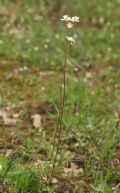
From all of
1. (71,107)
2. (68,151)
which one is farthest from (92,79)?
(68,151)

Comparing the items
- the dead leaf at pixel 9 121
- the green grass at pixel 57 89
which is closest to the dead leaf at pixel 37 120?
the green grass at pixel 57 89

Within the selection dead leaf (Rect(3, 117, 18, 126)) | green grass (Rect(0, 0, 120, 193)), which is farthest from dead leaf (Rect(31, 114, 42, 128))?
dead leaf (Rect(3, 117, 18, 126))

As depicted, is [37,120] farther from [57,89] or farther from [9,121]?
[57,89]

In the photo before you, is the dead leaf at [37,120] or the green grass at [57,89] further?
the dead leaf at [37,120]

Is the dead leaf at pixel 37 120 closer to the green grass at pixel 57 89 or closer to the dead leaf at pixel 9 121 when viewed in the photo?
the green grass at pixel 57 89

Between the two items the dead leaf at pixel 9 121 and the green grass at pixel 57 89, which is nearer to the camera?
the green grass at pixel 57 89

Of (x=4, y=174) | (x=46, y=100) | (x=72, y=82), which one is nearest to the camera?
(x=4, y=174)

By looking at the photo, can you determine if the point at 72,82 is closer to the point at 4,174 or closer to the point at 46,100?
the point at 46,100

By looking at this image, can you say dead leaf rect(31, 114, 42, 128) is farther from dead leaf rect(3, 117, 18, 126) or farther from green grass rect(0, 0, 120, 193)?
dead leaf rect(3, 117, 18, 126)
